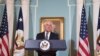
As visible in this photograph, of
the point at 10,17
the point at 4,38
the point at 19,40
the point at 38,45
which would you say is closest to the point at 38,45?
the point at 38,45

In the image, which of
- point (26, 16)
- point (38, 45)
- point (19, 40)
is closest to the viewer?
point (38, 45)

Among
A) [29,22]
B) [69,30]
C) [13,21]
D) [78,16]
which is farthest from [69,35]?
[13,21]

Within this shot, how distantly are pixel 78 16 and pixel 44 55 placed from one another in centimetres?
173

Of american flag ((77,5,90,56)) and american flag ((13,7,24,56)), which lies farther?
american flag ((13,7,24,56))

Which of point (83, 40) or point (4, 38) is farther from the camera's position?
point (4, 38)

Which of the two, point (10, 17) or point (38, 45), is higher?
point (10, 17)

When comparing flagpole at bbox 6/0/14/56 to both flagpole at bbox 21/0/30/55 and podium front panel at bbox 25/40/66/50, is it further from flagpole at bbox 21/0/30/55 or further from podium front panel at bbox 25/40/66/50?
podium front panel at bbox 25/40/66/50

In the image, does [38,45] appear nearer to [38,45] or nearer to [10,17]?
[38,45]

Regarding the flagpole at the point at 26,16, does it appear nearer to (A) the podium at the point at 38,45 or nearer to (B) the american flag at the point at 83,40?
(B) the american flag at the point at 83,40

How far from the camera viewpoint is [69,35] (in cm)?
575

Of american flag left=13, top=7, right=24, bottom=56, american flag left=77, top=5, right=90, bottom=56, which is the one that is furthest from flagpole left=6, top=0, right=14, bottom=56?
american flag left=77, top=5, right=90, bottom=56

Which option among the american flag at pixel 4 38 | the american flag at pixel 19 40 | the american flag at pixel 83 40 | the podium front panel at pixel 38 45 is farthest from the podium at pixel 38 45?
the american flag at pixel 4 38

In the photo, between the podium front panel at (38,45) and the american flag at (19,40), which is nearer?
the podium front panel at (38,45)

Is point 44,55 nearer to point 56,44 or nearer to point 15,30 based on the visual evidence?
point 56,44
